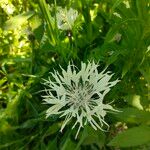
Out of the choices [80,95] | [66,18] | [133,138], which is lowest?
[133,138]

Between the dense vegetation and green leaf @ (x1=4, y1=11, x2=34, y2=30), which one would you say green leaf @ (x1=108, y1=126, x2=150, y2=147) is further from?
green leaf @ (x1=4, y1=11, x2=34, y2=30)

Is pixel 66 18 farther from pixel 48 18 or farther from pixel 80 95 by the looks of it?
pixel 80 95

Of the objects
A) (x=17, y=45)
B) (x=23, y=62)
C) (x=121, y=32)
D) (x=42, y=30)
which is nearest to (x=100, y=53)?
(x=121, y=32)

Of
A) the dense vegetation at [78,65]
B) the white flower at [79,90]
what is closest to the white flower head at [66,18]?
the dense vegetation at [78,65]

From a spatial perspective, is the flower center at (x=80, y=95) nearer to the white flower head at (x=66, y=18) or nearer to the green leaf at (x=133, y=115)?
the green leaf at (x=133, y=115)

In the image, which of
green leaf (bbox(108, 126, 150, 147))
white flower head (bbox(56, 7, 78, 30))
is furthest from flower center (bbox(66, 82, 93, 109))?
white flower head (bbox(56, 7, 78, 30))

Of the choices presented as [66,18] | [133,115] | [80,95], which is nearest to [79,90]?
[80,95]
